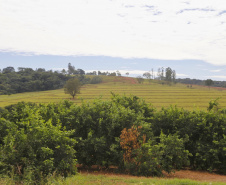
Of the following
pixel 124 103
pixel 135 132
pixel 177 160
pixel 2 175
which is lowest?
pixel 177 160

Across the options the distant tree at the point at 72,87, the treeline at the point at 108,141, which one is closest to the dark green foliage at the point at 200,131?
the treeline at the point at 108,141

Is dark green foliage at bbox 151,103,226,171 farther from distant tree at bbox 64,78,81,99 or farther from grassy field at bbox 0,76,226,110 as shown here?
distant tree at bbox 64,78,81,99

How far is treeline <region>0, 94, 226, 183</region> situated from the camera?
1053 cm

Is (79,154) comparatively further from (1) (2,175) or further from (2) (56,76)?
(2) (56,76)

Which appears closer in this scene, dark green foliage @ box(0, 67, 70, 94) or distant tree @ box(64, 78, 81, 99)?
distant tree @ box(64, 78, 81, 99)

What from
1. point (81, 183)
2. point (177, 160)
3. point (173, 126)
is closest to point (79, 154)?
point (81, 183)

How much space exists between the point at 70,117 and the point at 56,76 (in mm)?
109631

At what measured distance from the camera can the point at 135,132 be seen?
46.1ft

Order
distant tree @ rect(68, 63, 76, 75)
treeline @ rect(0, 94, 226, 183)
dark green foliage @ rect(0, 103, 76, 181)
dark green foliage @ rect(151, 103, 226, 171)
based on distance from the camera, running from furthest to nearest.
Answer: distant tree @ rect(68, 63, 76, 75)
dark green foliage @ rect(151, 103, 226, 171)
treeline @ rect(0, 94, 226, 183)
dark green foliage @ rect(0, 103, 76, 181)

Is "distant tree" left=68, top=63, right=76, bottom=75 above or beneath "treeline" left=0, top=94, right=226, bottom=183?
above

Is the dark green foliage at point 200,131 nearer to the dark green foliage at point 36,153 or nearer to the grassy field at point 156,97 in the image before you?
the dark green foliage at point 36,153

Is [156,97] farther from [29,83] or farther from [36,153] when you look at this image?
[29,83]

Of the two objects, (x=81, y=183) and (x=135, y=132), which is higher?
(x=135, y=132)

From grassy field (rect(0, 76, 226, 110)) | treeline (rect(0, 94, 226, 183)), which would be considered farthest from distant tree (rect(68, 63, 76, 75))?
treeline (rect(0, 94, 226, 183))
